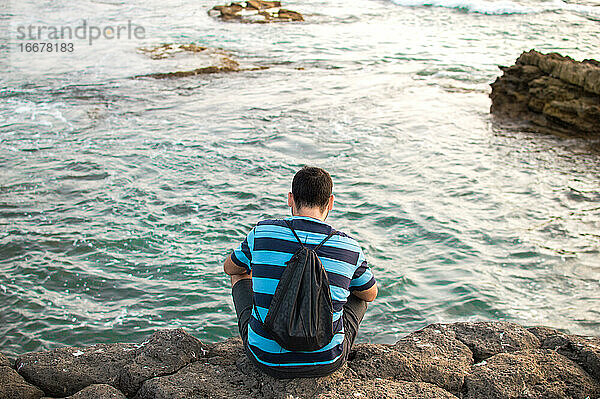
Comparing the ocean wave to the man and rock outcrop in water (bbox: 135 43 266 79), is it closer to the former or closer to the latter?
rock outcrop in water (bbox: 135 43 266 79)

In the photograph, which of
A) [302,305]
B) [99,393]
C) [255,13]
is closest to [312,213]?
[302,305]

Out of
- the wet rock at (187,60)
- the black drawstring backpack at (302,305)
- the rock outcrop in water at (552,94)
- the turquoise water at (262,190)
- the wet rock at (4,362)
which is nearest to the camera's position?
the black drawstring backpack at (302,305)

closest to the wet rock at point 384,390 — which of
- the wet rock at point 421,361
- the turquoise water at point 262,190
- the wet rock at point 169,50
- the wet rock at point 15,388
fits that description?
the wet rock at point 421,361

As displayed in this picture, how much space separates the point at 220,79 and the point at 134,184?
7169 millimetres

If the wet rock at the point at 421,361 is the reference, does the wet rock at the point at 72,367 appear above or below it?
below

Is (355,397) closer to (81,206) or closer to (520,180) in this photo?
(81,206)

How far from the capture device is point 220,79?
50.4 feet

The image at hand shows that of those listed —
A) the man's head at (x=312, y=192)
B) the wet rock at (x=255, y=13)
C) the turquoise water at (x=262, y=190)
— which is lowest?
the turquoise water at (x=262, y=190)

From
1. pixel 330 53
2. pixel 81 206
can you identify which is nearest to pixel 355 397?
pixel 81 206

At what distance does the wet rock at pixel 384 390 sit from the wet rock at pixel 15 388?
177cm

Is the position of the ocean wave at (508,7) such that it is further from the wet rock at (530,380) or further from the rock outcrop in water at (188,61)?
the wet rock at (530,380)

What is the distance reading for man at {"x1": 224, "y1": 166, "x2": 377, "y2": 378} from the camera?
3.36 metres

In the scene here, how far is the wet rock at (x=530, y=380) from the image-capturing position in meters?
3.47

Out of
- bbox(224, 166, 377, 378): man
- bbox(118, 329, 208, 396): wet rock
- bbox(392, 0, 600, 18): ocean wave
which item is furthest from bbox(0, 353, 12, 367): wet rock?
bbox(392, 0, 600, 18): ocean wave
